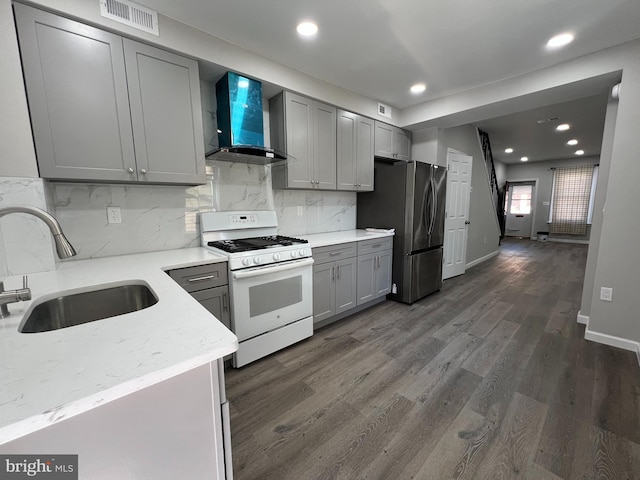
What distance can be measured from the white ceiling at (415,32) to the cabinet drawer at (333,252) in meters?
1.73

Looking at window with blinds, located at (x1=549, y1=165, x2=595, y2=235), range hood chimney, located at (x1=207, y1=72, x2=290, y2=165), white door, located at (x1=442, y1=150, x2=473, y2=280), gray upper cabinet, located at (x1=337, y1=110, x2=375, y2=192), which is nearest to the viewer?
range hood chimney, located at (x1=207, y1=72, x2=290, y2=165)

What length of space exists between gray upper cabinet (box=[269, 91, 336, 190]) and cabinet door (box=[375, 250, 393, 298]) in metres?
1.05

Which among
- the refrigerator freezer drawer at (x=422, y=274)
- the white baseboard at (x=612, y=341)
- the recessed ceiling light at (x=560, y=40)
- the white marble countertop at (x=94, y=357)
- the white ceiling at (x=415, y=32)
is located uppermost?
the white ceiling at (x=415, y=32)

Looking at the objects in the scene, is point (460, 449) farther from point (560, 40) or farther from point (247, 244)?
point (560, 40)

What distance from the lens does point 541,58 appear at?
237cm

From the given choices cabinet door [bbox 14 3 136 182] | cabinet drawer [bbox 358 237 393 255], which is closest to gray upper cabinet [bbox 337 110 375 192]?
cabinet drawer [bbox 358 237 393 255]

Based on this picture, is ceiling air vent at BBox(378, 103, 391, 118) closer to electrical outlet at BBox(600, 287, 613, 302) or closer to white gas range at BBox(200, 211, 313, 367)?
white gas range at BBox(200, 211, 313, 367)

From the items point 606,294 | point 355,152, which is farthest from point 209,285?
point 606,294

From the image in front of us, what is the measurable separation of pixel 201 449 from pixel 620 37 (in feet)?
12.1

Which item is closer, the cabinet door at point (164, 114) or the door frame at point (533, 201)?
the cabinet door at point (164, 114)

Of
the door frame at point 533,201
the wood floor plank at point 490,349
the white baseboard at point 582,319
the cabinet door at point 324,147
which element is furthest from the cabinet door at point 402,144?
the door frame at point 533,201

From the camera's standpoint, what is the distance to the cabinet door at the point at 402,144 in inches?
147

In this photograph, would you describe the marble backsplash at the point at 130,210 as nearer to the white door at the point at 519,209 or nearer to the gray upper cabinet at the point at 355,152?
the gray upper cabinet at the point at 355,152

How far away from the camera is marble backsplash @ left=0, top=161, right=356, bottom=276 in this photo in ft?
4.80
